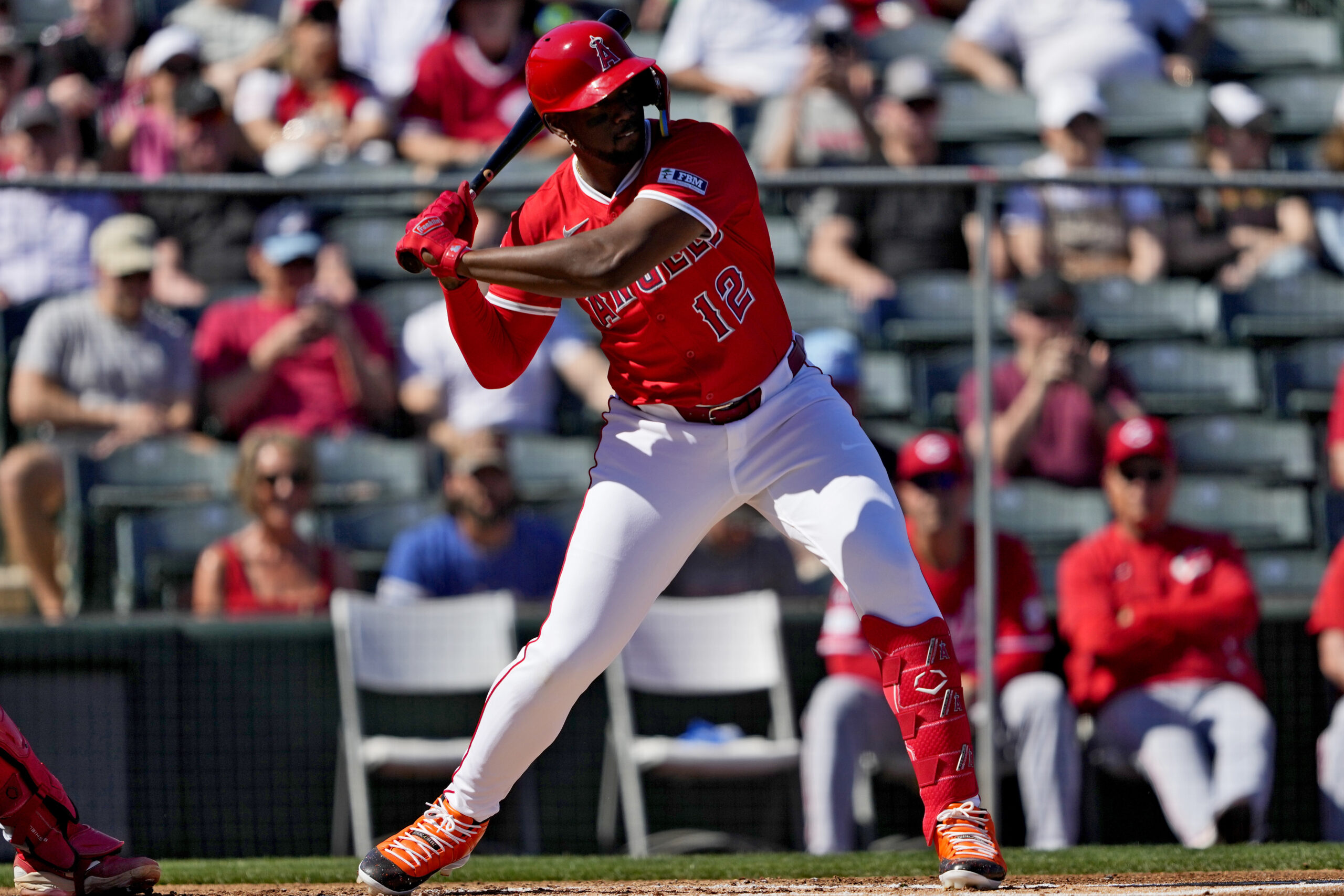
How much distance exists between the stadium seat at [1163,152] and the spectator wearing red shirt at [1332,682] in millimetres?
2998

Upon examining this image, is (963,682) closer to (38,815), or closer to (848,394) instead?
(848,394)

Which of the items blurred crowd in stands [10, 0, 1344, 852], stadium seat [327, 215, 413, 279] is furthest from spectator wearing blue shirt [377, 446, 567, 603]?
stadium seat [327, 215, 413, 279]

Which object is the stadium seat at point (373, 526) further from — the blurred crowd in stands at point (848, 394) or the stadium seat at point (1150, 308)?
the stadium seat at point (1150, 308)

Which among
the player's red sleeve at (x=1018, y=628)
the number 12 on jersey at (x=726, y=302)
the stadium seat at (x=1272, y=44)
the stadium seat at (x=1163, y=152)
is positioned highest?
the stadium seat at (x=1272, y=44)

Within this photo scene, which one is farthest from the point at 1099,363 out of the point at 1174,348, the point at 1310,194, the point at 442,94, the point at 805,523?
the point at 442,94

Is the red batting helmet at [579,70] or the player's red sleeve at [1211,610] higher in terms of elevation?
the red batting helmet at [579,70]

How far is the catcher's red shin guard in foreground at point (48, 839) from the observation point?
331cm

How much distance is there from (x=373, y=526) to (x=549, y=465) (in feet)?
2.15

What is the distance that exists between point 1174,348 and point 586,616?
3.54m

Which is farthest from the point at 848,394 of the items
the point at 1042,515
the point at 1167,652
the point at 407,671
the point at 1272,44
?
the point at 1272,44

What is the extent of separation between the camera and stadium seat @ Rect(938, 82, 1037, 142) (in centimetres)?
798

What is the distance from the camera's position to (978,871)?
316 cm

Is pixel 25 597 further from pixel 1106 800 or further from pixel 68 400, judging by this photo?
pixel 1106 800

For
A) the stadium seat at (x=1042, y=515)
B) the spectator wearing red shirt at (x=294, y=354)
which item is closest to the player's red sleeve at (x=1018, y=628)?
the stadium seat at (x=1042, y=515)
